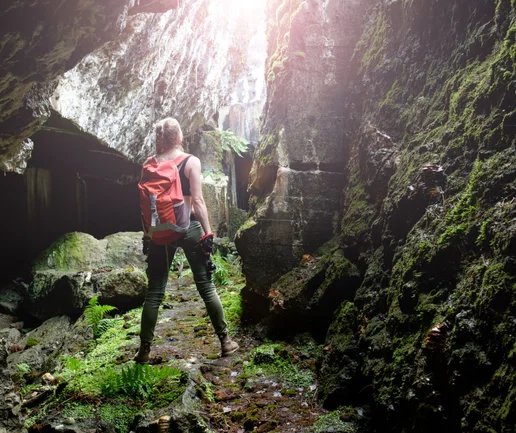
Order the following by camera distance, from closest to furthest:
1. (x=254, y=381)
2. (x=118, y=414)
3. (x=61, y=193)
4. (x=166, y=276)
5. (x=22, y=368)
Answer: (x=118, y=414) → (x=254, y=381) → (x=166, y=276) → (x=22, y=368) → (x=61, y=193)

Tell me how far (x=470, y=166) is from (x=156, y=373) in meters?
2.66

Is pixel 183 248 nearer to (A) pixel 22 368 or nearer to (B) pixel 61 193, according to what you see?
(A) pixel 22 368

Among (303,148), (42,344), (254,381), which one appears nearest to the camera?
(254,381)

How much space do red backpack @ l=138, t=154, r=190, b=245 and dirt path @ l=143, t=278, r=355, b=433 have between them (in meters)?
1.20

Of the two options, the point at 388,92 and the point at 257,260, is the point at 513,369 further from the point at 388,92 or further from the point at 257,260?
the point at 257,260

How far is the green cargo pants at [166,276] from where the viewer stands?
3.43m

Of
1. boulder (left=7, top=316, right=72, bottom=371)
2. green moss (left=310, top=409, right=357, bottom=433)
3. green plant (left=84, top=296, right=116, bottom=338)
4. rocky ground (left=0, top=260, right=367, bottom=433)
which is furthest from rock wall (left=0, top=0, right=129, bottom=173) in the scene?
green moss (left=310, top=409, right=357, bottom=433)

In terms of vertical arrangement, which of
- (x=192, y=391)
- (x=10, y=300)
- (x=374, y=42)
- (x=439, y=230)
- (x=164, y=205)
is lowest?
(x=10, y=300)

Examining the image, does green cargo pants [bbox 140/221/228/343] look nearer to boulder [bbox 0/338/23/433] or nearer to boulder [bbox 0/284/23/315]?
boulder [bbox 0/338/23/433]

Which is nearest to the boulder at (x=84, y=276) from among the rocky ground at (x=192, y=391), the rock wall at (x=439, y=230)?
the rocky ground at (x=192, y=391)

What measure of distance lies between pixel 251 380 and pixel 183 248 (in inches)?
52.1

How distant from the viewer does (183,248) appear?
11.6 feet

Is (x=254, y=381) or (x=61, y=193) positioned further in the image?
(x=61, y=193)

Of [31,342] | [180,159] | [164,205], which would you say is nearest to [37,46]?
[180,159]
